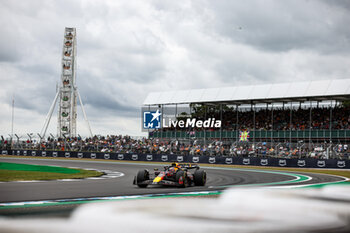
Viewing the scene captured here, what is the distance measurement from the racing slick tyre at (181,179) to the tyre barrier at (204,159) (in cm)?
1693

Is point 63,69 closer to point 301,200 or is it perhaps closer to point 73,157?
point 73,157

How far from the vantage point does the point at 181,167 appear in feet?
51.8

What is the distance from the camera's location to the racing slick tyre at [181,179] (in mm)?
14422

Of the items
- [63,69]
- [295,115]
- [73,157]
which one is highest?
[63,69]

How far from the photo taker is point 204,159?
1471 inches

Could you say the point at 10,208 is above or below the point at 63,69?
below

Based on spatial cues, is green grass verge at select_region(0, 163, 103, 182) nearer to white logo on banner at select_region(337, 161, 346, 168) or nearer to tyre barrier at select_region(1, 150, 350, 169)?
tyre barrier at select_region(1, 150, 350, 169)

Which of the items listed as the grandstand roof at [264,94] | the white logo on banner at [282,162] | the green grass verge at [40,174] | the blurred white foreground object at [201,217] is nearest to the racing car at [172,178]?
the blurred white foreground object at [201,217]

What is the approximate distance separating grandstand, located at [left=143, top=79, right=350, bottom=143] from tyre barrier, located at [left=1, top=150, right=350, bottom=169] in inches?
194

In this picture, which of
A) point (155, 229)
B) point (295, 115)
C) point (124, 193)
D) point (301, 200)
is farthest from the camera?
point (295, 115)

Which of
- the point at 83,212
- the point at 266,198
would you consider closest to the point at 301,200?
the point at 266,198

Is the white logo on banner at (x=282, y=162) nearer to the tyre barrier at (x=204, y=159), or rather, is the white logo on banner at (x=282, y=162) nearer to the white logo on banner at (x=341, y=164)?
the tyre barrier at (x=204, y=159)

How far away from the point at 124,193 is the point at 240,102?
3707 centimetres

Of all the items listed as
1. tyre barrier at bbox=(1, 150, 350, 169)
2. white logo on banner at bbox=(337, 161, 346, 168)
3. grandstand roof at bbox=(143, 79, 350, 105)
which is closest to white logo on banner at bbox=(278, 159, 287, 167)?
tyre barrier at bbox=(1, 150, 350, 169)
